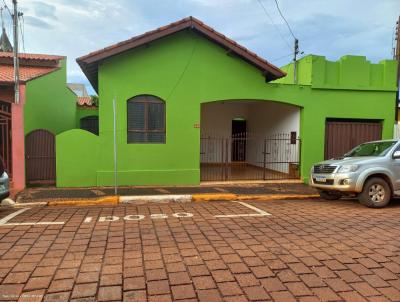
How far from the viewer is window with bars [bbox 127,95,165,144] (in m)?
10.9

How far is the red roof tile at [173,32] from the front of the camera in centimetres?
1006

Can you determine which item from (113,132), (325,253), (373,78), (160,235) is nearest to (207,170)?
(113,132)

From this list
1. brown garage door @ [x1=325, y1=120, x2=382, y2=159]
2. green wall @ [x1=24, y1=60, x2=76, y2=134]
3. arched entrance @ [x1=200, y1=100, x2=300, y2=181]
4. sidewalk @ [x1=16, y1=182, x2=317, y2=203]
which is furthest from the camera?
arched entrance @ [x1=200, y1=100, x2=300, y2=181]

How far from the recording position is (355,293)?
11.6 feet

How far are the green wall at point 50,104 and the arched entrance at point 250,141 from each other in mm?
6105

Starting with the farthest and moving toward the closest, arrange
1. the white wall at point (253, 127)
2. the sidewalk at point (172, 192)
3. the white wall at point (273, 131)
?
the white wall at point (253, 127)
the white wall at point (273, 131)
the sidewalk at point (172, 192)

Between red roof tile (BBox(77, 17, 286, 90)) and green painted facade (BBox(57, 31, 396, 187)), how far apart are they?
39cm

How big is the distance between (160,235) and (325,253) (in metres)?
2.55

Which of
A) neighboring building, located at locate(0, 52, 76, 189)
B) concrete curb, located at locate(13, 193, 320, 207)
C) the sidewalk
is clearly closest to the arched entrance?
the sidewalk

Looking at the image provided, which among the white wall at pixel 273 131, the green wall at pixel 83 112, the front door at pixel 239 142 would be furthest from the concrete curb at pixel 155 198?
the green wall at pixel 83 112

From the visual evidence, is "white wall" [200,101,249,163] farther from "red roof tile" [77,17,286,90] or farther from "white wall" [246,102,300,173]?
"red roof tile" [77,17,286,90]

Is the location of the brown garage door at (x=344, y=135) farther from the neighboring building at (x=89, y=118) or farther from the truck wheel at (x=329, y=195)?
the neighboring building at (x=89, y=118)

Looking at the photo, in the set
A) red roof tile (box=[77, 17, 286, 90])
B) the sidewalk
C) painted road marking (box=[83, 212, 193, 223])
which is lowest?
painted road marking (box=[83, 212, 193, 223])

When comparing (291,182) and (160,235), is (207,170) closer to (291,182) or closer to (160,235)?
(291,182)
